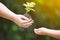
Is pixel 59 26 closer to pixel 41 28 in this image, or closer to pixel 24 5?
pixel 41 28

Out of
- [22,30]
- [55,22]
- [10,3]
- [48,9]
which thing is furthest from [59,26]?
[10,3]

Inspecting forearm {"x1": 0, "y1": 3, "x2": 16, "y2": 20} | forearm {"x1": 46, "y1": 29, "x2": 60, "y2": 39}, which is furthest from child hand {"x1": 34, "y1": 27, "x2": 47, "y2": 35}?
forearm {"x1": 0, "y1": 3, "x2": 16, "y2": 20}

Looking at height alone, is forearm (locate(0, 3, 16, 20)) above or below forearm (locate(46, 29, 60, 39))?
above

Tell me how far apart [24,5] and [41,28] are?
0.21m

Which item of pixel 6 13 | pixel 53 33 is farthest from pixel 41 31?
pixel 6 13

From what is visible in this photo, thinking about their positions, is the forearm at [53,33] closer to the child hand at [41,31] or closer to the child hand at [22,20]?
the child hand at [41,31]

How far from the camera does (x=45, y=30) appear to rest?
1.59 m

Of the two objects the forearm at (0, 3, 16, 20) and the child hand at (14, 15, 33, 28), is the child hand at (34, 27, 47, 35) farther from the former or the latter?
the forearm at (0, 3, 16, 20)

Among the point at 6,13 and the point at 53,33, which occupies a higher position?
the point at 6,13

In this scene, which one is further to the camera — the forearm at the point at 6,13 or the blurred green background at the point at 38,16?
the blurred green background at the point at 38,16

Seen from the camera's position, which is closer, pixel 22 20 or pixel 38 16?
pixel 22 20

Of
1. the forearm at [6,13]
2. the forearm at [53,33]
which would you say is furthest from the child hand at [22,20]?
the forearm at [53,33]

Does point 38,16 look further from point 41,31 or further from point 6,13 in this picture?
point 6,13

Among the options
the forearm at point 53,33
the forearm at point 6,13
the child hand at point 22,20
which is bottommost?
the forearm at point 53,33
